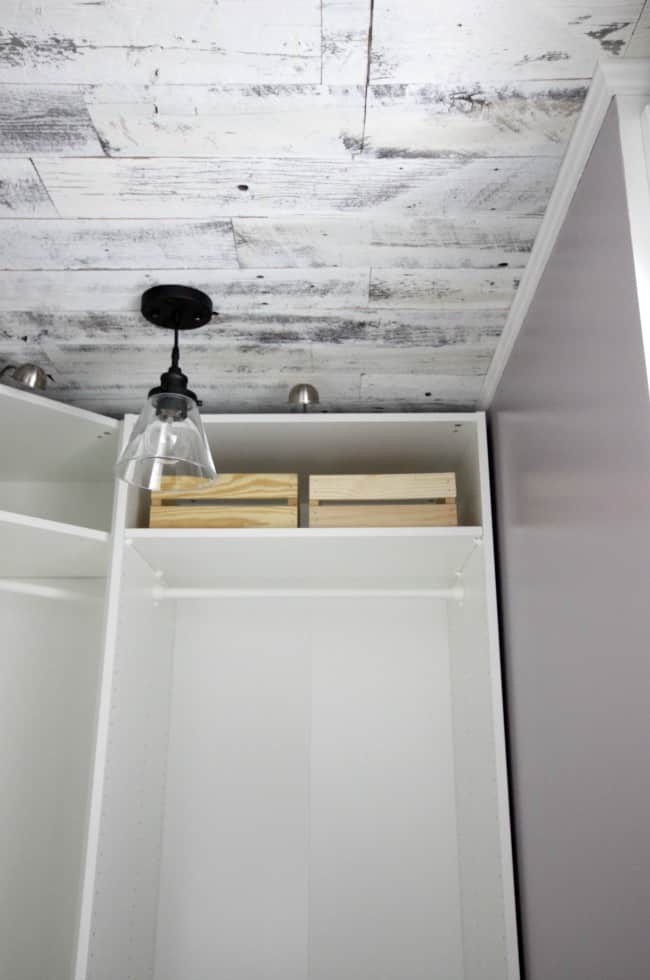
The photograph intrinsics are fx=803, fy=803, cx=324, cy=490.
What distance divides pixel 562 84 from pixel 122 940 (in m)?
2.11

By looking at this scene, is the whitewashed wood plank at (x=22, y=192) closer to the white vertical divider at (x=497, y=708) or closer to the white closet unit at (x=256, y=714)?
the white closet unit at (x=256, y=714)

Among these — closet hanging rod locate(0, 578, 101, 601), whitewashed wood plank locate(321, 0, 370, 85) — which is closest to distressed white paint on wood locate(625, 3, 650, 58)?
whitewashed wood plank locate(321, 0, 370, 85)

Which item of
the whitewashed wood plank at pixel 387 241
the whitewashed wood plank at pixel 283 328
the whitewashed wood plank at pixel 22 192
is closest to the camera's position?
the whitewashed wood plank at pixel 22 192

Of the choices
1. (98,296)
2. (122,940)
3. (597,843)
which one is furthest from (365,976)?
(98,296)

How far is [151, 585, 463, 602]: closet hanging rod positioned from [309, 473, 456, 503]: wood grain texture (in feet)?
1.22

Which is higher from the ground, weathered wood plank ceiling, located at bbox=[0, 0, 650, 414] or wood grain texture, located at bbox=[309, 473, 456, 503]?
weathered wood plank ceiling, located at bbox=[0, 0, 650, 414]

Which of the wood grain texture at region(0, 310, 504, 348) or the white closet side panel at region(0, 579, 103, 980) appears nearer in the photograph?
the wood grain texture at region(0, 310, 504, 348)

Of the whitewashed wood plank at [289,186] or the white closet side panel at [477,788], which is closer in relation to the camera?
the whitewashed wood plank at [289,186]

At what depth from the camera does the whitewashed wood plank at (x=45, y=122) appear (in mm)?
1271

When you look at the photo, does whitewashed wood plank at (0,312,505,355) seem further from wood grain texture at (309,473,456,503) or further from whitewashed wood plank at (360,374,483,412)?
wood grain texture at (309,473,456,503)

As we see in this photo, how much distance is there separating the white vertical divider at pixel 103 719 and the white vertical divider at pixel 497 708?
935mm

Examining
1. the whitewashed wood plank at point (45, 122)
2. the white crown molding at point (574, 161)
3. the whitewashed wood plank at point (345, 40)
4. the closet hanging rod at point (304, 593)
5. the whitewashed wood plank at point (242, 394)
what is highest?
the whitewashed wood plank at point (242, 394)

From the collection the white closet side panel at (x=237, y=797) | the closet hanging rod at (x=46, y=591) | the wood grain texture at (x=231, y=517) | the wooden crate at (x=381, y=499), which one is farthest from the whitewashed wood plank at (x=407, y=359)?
the closet hanging rod at (x=46, y=591)

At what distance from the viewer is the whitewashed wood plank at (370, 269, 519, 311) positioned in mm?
1717
